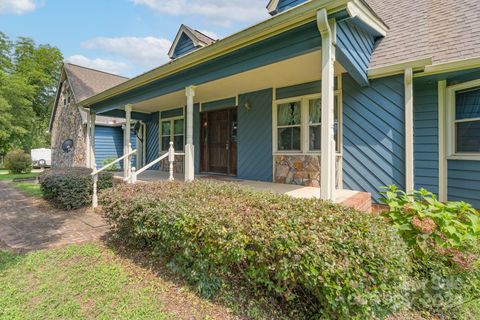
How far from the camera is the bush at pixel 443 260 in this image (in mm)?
2361

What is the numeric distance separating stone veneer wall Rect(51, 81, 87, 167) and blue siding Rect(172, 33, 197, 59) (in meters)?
7.25

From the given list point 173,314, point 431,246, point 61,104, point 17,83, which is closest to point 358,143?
point 431,246

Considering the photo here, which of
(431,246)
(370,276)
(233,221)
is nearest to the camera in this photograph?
(370,276)

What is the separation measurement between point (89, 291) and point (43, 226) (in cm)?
313

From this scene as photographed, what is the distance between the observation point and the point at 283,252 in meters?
2.02

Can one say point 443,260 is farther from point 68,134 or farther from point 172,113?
point 68,134

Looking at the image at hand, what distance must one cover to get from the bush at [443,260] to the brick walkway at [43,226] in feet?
14.5

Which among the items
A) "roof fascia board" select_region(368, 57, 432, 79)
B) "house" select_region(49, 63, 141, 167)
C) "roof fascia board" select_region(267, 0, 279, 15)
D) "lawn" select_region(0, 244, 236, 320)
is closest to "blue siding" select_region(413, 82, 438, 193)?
"roof fascia board" select_region(368, 57, 432, 79)

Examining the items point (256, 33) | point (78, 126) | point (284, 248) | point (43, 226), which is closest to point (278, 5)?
point (256, 33)

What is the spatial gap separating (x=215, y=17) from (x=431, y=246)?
12.3 m

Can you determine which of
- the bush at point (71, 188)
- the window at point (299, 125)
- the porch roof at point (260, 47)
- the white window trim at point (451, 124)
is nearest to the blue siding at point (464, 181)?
the white window trim at point (451, 124)

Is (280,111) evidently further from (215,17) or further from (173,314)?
(215,17)

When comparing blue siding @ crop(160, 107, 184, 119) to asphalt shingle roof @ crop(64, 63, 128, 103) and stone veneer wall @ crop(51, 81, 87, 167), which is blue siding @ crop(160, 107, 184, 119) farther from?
asphalt shingle roof @ crop(64, 63, 128, 103)

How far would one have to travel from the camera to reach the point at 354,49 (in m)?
4.21
